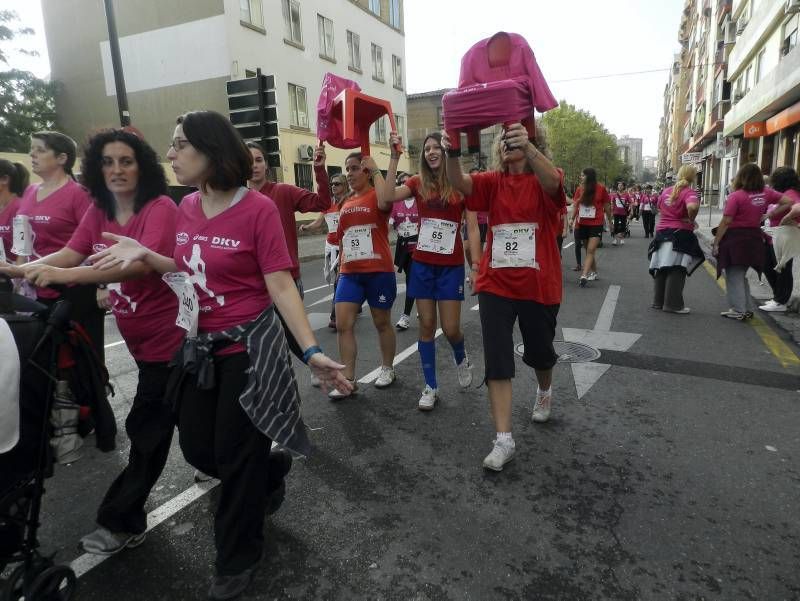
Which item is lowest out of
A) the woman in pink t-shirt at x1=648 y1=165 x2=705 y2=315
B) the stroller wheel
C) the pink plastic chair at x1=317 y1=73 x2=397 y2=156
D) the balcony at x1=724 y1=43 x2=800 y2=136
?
the stroller wheel

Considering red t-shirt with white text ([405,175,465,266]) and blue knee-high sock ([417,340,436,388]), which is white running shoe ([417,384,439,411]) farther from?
red t-shirt with white text ([405,175,465,266])

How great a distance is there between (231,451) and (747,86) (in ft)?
112

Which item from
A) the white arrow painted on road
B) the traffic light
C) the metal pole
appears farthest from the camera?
the metal pole

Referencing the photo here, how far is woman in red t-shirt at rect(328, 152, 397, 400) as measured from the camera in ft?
13.6

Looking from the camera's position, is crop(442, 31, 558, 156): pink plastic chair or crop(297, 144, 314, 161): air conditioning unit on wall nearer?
crop(442, 31, 558, 156): pink plastic chair

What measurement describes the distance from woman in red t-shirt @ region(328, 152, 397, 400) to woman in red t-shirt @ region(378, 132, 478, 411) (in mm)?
247

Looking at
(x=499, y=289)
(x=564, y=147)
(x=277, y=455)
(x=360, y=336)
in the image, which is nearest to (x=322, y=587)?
(x=277, y=455)

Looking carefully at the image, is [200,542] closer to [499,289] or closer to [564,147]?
[499,289]

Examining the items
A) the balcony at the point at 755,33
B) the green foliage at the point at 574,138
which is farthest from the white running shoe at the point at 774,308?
the green foliage at the point at 574,138

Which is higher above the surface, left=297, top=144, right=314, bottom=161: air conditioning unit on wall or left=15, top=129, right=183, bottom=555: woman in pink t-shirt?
left=297, top=144, right=314, bottom=161: air conditioning unit on wall

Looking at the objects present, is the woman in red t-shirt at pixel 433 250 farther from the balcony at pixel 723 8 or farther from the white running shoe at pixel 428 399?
the balcony at pixel 723 8

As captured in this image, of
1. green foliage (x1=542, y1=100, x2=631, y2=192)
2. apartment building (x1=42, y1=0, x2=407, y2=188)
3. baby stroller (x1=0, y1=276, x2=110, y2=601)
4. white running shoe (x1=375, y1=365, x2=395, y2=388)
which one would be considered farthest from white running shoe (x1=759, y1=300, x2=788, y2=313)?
green foliage (x1=542, y1=100, x2=631, y2=192)

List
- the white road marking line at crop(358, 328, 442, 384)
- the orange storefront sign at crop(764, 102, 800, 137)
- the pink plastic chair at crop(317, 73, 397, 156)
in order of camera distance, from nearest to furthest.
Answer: the pink plastic chair at crop(317, 73, 397, 156)
the white road marking line at crop(358, 328, 442, 384)
the orange storefront sign at crop(764, 102, 800, 137)

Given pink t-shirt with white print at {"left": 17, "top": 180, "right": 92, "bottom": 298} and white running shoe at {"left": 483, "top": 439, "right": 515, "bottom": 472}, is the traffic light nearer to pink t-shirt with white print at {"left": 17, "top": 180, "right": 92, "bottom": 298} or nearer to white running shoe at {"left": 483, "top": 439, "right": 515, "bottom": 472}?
pink t-shirt with white print at {"left": 17, "top": 180, "right": 92, "bottom": 298}
